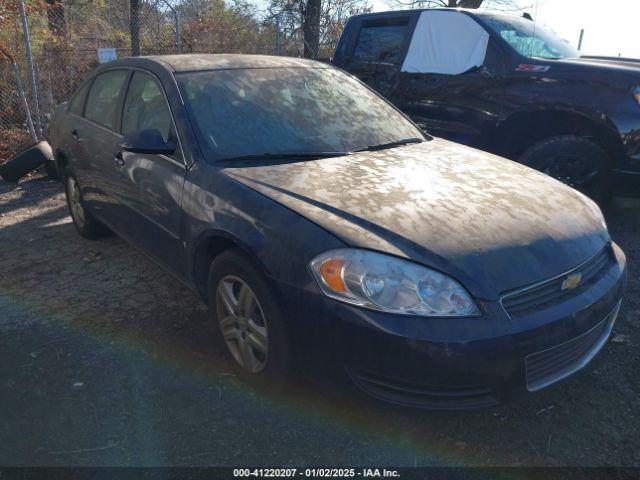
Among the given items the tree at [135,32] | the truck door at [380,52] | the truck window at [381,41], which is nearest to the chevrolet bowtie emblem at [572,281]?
the truck door at [380,52]

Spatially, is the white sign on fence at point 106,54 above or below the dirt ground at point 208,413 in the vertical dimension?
above

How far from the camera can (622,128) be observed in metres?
4.36

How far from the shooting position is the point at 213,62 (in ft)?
11.3

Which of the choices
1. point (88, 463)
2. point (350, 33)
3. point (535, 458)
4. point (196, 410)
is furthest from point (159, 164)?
point (350, 33)

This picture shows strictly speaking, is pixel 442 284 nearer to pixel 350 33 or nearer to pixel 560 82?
pixel 560 82

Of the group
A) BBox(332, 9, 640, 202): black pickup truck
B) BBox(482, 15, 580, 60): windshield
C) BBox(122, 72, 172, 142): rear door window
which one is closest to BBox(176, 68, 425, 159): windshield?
BBox(122, 72, 172, 142): rear door window

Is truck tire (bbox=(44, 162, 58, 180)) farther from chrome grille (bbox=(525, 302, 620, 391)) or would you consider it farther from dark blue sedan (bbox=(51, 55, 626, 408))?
chrome grille (bbox=(525, 302, 620, 391))

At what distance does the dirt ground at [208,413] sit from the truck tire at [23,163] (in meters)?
4.01

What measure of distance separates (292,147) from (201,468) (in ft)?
5.71

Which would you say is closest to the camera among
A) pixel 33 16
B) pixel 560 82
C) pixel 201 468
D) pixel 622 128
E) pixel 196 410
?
pixel 201 468

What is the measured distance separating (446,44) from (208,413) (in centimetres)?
461

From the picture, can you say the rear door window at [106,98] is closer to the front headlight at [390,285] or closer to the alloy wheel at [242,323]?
the alloy wheel at [242,323]

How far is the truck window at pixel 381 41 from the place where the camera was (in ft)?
19.4

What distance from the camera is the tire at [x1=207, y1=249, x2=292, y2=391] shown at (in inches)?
91.4
